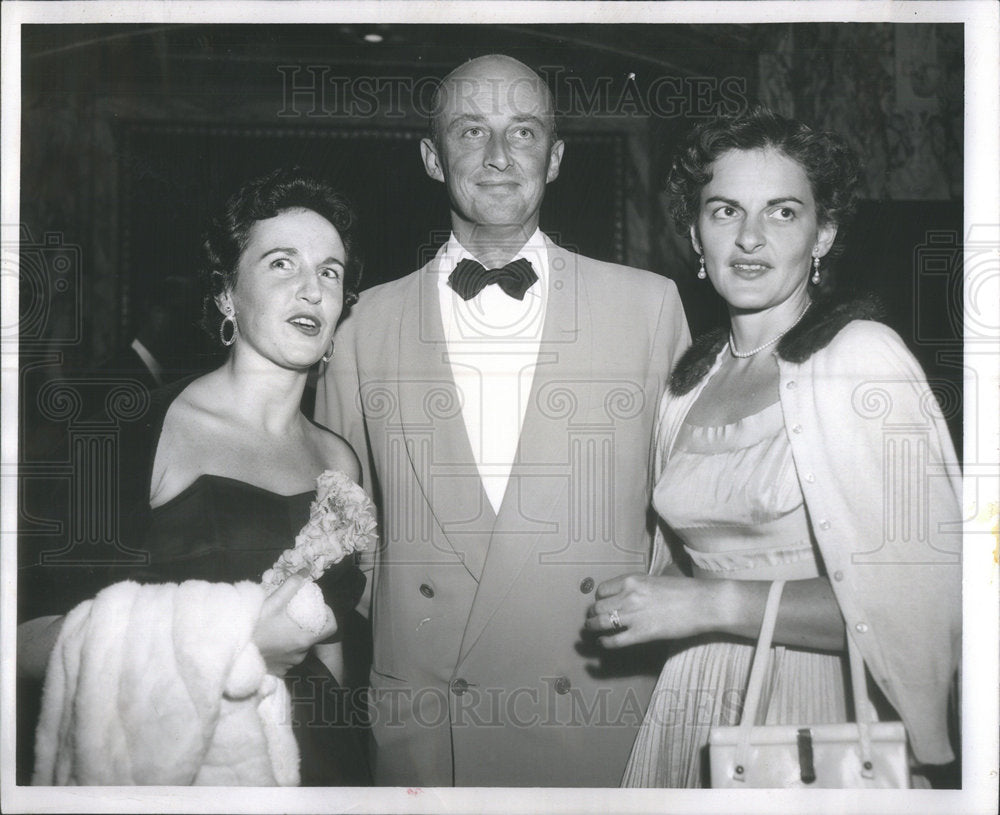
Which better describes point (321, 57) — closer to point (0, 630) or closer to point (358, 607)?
point (358, 607)

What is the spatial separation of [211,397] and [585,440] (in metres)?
1.04

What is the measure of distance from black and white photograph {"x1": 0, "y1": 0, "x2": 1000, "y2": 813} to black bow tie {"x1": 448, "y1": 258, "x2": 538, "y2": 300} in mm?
14

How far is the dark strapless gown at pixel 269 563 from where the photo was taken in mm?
2818

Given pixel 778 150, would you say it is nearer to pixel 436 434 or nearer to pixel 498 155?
pixel 498 155

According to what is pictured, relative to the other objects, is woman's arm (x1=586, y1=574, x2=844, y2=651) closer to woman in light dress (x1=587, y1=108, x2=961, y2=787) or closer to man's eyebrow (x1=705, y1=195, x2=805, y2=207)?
woman in light dress (x1=587, y1=108, x2=961, y2=787)

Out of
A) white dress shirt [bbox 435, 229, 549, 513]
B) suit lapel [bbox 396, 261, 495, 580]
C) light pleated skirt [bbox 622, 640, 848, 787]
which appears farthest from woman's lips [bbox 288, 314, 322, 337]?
light pleated skirt [bbox 622, 640, 848, 787]

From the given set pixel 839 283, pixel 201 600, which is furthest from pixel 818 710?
pixel 201 600

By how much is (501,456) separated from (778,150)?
112 cm

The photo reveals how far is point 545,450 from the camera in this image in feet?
9.36

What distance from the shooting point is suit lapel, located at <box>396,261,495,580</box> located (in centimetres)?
283

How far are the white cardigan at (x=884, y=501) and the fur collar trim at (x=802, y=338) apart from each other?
18mm

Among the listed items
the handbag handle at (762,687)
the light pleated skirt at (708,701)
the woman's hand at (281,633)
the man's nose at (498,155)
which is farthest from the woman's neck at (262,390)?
the handbag handle at (762,687)

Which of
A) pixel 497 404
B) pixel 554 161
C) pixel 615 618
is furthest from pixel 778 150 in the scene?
pixel 615 618

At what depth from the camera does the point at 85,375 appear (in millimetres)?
2951
